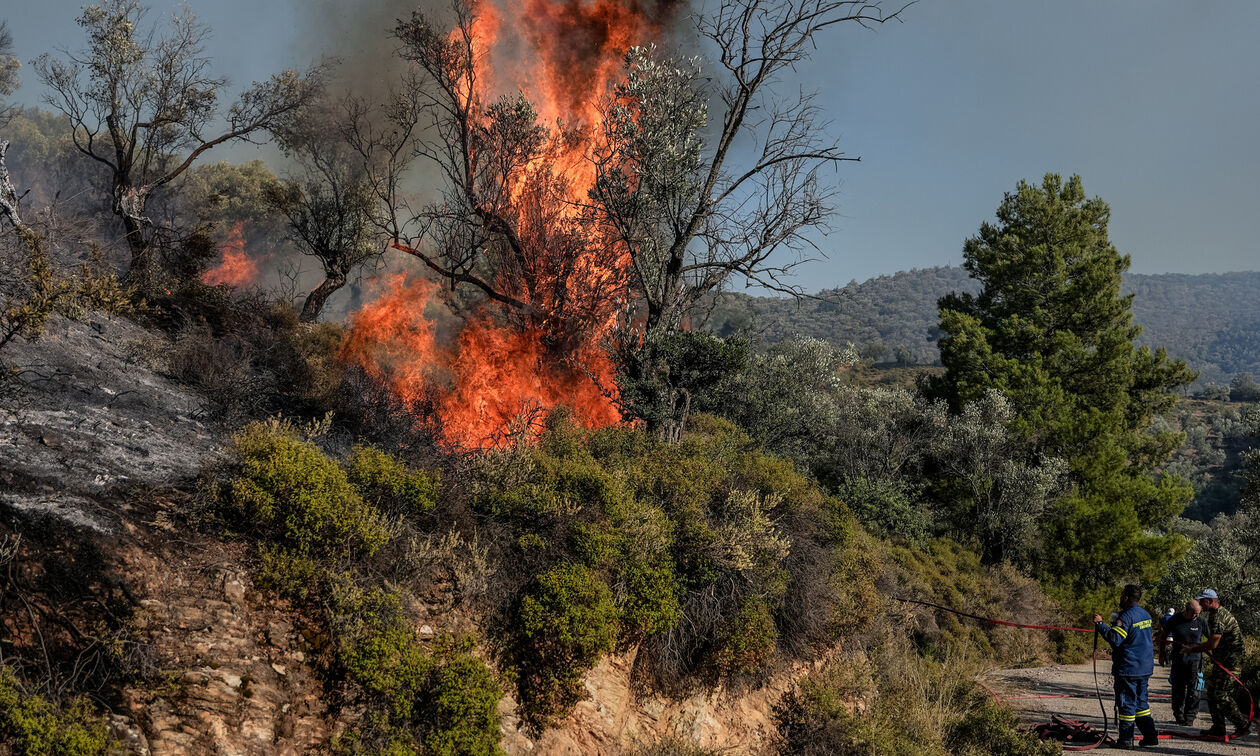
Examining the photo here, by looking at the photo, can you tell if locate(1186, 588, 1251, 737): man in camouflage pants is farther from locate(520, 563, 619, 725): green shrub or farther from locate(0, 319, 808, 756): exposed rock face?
locate(520, 563, 619, 725): green shrub

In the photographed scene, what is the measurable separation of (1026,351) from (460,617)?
2881 centimetres

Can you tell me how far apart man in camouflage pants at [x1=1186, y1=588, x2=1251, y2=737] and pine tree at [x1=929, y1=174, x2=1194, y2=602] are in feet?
49.1

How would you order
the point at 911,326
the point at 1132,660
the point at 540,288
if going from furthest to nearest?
the point at 911,326 → the point at 540,288 → the point at 1132,660

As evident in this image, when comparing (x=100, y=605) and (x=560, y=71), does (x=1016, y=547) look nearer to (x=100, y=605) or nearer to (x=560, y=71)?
(x=560, y=71)

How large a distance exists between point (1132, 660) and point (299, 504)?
10.6 m

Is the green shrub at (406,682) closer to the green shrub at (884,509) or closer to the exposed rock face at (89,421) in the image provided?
the exposed rock face at (89,421)

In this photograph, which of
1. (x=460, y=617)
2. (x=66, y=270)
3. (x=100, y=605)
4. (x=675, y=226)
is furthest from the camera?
(x=675, y=226)

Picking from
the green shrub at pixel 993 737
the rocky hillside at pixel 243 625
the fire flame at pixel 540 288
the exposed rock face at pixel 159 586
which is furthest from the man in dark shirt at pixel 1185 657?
the exposed rock face at pixel 159 586

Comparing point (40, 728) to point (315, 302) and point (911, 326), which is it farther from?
point (911, 326)

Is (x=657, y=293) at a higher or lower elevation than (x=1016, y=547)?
higher

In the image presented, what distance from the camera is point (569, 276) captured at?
17.1 meters

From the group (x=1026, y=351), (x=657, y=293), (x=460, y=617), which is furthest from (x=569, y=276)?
(x=1026, y=351)

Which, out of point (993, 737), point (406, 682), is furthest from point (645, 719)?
point (993, 737)

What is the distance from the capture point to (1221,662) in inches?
400
